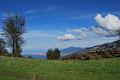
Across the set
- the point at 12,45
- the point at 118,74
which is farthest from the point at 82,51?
the point at 12,45

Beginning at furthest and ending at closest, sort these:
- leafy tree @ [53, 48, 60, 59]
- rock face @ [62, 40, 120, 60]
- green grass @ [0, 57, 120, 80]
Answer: leafy tree @ [53, 48, 60, 59] → rock face @ [62, 40, 120, 60] → green grass @ [0, 57, 120, 80]

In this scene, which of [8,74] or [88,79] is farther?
[8,74]

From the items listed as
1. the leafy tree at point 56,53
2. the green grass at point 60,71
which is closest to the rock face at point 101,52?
the green grass at point 60,71

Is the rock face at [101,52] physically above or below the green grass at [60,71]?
above

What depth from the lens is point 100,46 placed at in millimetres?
49906

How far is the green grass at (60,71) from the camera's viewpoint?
3216cm

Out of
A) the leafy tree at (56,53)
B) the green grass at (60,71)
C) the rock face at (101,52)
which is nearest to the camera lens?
the green grass at (60,71)

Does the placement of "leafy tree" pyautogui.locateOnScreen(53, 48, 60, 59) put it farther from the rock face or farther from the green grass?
the green grass

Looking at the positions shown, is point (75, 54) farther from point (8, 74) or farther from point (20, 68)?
point (8, 74)

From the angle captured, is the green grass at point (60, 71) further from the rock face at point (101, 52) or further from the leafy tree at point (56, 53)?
the leafy tree at point (56, 53)

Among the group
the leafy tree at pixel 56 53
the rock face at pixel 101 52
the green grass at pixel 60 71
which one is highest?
the leafy tree at pixel 56 53

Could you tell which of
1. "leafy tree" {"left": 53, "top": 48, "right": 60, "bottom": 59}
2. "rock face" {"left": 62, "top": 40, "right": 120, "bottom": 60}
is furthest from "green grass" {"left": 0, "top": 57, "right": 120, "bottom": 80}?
"leafy tree" {"left": 53, "top": 48, "right": 60, "bottom": 59}

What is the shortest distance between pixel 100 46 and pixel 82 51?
273 centimetres

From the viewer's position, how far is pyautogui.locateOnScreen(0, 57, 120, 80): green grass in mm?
32156
